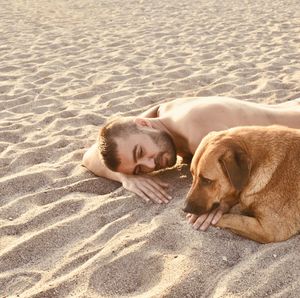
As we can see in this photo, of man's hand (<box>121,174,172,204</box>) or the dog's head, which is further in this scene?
man's hand (<box>121,174,172,204</box>)

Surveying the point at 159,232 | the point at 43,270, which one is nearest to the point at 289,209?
the point at 159,232

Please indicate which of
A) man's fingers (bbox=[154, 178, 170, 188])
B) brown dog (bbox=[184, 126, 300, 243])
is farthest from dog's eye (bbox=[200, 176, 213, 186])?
man's fingers (bbox=[154, 178, 170, 188])

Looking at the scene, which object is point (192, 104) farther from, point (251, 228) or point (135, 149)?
point (251, 228)

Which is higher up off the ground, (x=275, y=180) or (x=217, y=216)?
(x=275, y=180)

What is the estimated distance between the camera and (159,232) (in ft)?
12.3

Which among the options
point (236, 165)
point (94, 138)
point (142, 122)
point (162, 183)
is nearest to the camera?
point (236, 165)

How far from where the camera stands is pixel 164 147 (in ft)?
15.3

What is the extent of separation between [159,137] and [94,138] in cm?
132

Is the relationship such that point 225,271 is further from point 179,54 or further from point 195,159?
point 179,54

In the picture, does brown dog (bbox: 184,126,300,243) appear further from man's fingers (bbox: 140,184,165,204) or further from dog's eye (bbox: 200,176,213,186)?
man's fingers (bbox: 140,184,165,204)

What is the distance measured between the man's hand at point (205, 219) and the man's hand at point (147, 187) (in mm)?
478

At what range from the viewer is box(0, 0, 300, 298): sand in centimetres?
330

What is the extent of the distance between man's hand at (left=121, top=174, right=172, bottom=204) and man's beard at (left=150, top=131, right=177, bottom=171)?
18 cm

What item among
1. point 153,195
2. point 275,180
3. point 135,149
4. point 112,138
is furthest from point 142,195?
point 275,180
